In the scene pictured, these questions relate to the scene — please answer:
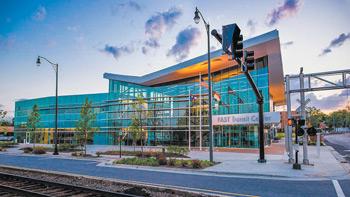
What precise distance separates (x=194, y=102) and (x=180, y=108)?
2539 mm

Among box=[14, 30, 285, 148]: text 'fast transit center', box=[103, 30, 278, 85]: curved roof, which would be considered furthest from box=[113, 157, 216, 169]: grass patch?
box=[103, 30, 278, 85]: curved roof

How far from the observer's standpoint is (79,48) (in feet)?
94.0

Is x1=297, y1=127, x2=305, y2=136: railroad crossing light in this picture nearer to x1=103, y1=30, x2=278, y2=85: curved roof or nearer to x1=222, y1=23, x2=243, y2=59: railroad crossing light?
x1=222, y1=23, x2=243, y2=59: railroad crossing light

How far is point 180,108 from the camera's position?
38.6 metres

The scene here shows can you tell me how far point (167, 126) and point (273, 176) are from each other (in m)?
27.0

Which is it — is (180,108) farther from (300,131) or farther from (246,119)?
(300,131)

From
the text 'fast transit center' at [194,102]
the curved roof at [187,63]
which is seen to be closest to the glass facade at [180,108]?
the text 'fast transit center' at [194,102]

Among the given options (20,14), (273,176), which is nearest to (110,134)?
(20,14)

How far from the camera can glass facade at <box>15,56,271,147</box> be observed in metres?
34.1

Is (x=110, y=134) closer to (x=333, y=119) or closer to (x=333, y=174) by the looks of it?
(x=333, y=174)

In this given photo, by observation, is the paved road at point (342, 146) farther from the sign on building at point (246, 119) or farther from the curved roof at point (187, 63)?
the curved roof at point (187, 63)

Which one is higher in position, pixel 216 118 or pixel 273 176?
pixel 216 118

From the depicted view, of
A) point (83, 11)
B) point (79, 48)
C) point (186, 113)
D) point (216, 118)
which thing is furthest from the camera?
point (186, 113)

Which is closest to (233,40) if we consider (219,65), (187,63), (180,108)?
(187,63)
